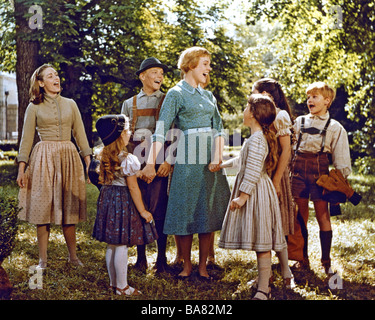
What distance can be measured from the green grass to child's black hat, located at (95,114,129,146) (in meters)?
1.42

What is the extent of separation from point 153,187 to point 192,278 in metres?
1.03

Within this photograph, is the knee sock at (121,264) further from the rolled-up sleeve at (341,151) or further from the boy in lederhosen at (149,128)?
the rolled-up sleeve at (341,151)

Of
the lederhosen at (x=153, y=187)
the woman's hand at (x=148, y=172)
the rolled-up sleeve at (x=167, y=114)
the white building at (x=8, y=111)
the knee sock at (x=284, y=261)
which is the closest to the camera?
the woman's hand at (x=148, y=172)

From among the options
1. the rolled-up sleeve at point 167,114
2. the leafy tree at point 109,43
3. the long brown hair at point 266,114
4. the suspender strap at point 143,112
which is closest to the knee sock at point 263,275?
the long brown hair at point 266,114

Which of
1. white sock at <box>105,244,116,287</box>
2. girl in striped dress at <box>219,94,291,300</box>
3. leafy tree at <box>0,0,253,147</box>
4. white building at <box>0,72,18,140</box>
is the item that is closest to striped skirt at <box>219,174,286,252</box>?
girl in striped dress at <box>219,94,291,300</box>

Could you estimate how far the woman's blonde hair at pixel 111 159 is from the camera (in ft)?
13.8

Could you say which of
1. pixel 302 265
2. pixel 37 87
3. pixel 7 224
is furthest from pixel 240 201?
pixel 37 87

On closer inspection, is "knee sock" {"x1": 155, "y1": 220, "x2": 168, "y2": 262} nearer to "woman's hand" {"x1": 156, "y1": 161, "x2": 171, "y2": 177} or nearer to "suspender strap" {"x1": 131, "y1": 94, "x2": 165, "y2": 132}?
"woman's hand" {"x1": 156, "y1": 161, "x2": 171, "y2": 177}

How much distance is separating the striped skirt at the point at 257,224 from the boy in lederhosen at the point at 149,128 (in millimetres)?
1057

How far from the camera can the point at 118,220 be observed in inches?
167

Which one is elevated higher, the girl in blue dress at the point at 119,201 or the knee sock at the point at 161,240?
the girl in blue dress at the point at 119,201
